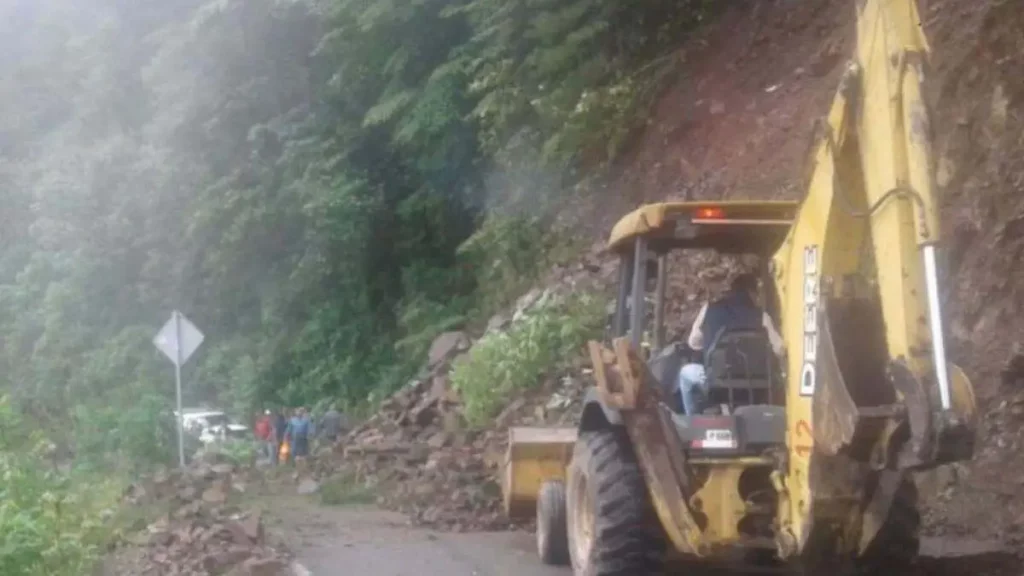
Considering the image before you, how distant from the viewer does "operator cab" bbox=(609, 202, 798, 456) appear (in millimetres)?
8609

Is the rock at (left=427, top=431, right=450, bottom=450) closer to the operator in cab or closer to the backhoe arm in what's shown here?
the operator in cab

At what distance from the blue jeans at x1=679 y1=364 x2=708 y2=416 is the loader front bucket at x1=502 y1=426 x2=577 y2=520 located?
11.2 feet

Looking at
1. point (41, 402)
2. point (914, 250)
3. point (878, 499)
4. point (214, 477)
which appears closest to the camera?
point (914, 250)

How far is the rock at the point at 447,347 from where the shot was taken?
2389cm

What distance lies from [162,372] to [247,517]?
73.5 ft

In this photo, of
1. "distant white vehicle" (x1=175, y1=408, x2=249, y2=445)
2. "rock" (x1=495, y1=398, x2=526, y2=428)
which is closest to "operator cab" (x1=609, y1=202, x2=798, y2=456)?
"rock" (x1=495, y1=398, x2=526, y2=428)

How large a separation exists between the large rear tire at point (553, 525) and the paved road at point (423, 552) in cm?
12

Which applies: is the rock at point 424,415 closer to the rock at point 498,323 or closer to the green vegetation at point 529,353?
the green vegetation at point 529,353

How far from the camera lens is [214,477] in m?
19.0

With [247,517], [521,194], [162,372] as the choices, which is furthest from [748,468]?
[162,372]

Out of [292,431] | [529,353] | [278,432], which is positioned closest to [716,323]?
[529,353]

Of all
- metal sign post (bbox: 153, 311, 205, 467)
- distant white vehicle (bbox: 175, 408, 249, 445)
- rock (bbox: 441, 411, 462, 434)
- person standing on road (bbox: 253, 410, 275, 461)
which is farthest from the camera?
distant white vehicle (bbox: 175, 408, 249, 445)

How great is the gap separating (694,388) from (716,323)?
0.50 metres

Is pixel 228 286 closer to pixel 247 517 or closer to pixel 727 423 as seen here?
pixel 247 517
